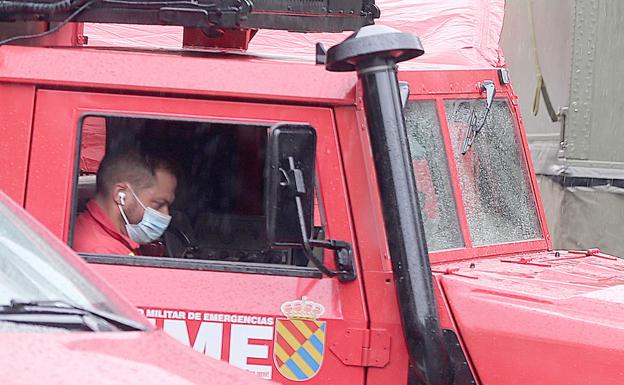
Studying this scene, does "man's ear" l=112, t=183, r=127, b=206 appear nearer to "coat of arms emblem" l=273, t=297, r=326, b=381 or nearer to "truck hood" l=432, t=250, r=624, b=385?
"coat of arms emblem" l=273, t=297, r=326, b=381

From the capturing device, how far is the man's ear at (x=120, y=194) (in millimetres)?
4258

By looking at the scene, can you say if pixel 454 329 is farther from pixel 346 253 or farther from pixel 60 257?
pixel 60 257

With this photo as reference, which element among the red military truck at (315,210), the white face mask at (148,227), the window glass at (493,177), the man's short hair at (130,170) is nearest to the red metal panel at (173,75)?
the red military truck at (315,210)

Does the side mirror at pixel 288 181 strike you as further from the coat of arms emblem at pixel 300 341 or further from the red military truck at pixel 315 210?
the coat of arms emblem at pixel 300 341

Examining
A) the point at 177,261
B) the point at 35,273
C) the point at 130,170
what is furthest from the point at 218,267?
the point at 35,273

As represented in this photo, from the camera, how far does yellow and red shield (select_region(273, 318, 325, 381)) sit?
387cm

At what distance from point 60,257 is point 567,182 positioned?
607cm

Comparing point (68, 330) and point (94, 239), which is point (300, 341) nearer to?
point (94, 239)

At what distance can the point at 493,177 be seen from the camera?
4.50 metres

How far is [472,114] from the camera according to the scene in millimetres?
4457

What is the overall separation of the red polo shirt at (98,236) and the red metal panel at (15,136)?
0.80 ft

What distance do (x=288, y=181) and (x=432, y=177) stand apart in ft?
2.59

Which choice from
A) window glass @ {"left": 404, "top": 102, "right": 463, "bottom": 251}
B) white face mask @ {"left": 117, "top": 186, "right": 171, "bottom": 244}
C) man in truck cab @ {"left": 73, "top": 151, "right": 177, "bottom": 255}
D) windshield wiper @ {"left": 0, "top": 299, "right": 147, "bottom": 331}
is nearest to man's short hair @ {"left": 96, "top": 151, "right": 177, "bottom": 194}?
man in truck cab @ {"left": 73, "top": 151, "right": 177, "bottom": 255}

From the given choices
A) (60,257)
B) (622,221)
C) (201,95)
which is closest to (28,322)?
(60,257)
